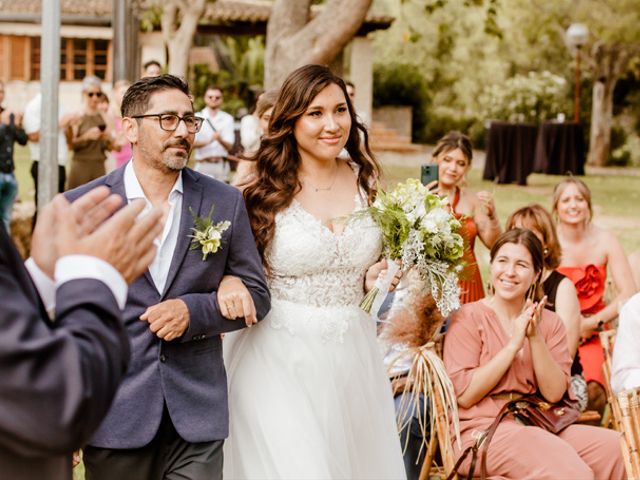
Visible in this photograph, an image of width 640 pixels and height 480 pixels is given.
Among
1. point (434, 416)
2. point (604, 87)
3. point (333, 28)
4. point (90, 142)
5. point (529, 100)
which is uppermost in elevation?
point (604, 87)

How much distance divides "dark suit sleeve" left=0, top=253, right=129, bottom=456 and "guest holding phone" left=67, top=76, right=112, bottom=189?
1117 centimetres

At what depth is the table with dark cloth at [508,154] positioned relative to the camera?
1073 inches

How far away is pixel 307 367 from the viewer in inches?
193

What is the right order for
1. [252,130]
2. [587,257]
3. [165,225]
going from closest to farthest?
[165,225]
[587,257]
[252,130]

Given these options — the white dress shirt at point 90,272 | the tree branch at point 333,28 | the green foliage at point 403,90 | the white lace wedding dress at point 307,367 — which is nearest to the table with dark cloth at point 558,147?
the green foliage at point 403,90

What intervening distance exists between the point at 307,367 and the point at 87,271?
9.06 feet

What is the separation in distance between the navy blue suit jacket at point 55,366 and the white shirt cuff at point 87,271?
17 mm

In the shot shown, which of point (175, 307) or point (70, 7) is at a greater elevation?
point (70, 7)

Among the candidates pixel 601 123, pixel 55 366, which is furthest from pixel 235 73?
pixel 55 366

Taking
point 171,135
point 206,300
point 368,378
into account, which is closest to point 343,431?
point 368,378

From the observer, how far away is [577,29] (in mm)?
32031

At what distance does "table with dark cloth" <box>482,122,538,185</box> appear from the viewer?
2725cm

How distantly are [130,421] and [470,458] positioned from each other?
1990mm

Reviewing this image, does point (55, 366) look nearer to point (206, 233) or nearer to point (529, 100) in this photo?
point (206, 233)
